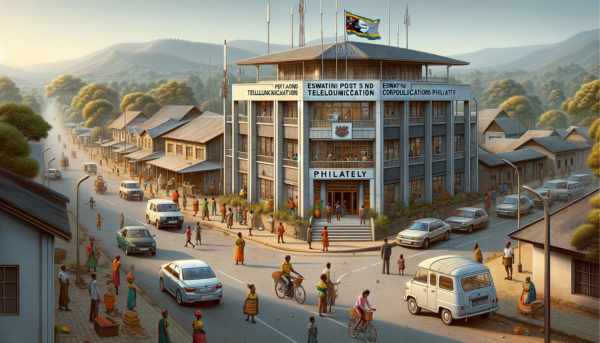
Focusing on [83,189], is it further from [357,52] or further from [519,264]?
[519,264]

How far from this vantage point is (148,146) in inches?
A: 3221

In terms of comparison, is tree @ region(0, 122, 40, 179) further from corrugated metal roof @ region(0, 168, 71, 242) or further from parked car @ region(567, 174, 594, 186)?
parked car @ region(567, 174, 594, 186)

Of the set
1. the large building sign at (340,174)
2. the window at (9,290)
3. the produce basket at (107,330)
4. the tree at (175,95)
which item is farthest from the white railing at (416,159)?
the tree at (175,95)

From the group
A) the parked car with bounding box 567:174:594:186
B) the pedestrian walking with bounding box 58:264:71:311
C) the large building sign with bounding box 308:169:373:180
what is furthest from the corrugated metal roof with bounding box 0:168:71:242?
the parked car with bounding box 567:174:594:186

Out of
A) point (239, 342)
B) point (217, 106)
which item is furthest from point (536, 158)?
point (217, 106)

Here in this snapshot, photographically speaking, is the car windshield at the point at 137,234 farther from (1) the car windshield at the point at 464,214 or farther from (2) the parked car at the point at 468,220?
(1) the car windshield at the point at 464,214

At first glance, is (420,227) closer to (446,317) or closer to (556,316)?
(556,316)

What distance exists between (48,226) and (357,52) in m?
35.6

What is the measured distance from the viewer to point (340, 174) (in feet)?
149

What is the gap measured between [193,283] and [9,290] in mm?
8665

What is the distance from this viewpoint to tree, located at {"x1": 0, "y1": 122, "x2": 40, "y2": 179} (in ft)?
122

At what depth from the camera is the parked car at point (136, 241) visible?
35375mm

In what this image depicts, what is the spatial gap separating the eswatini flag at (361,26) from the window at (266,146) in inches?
467

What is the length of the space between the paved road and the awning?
1401 cm
